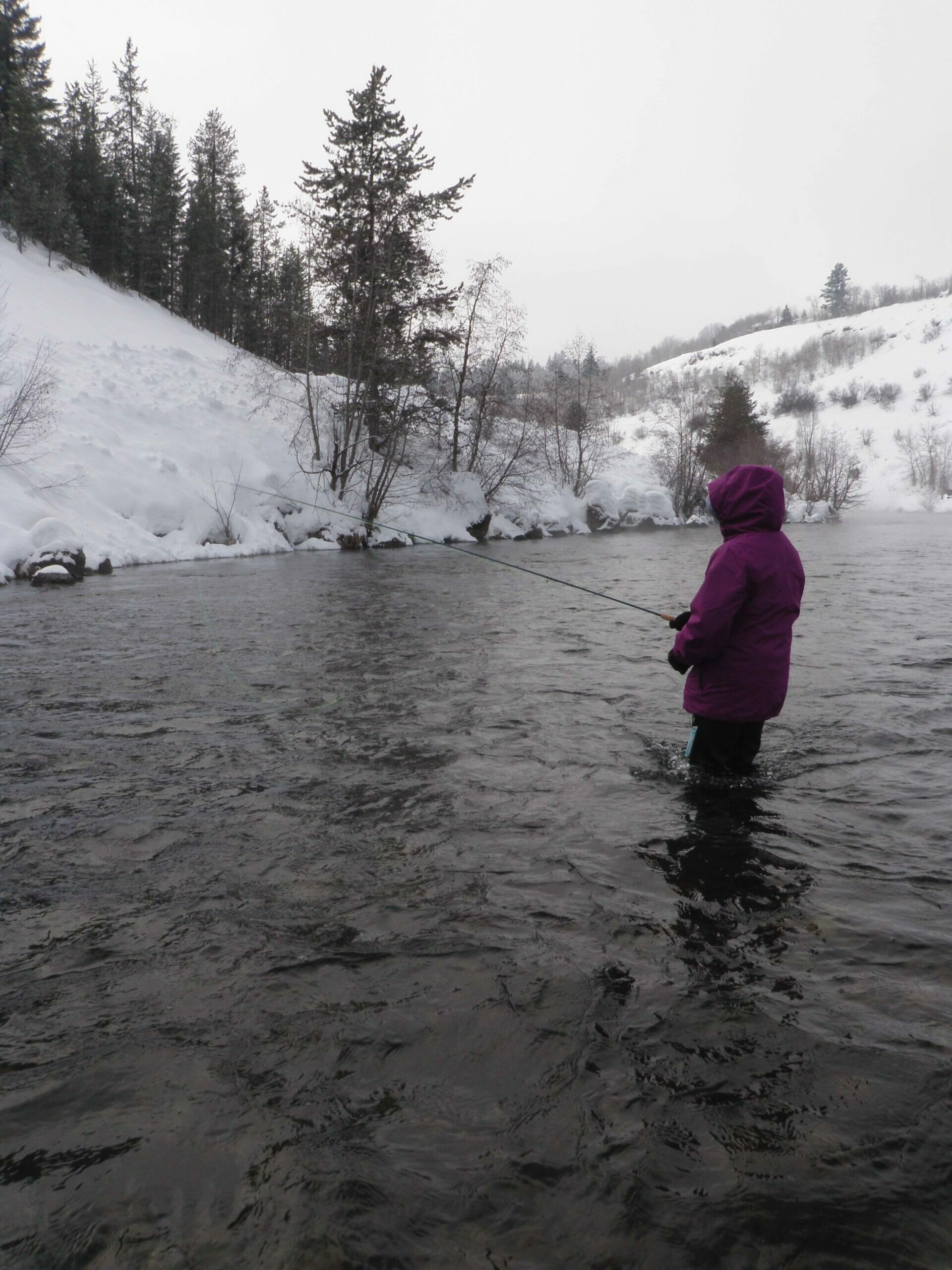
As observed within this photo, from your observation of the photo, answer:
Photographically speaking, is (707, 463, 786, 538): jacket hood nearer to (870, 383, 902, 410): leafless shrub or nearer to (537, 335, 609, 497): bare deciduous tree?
(537, 335, 609, 497): bare deciduous tree

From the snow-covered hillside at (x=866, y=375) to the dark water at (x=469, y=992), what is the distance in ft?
272

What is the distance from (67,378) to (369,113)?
51.5ft

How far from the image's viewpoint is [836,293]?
159 metres

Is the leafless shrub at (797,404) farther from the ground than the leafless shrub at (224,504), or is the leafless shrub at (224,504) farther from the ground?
the leafless shrub at (797,404)

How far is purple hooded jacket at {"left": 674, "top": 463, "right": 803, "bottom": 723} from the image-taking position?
183 inches

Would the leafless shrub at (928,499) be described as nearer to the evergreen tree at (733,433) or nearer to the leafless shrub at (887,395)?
the evergreen tree at (733,433)

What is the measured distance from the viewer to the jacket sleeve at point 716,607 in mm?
4629

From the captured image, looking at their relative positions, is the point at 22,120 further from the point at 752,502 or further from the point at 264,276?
the point at 752,502

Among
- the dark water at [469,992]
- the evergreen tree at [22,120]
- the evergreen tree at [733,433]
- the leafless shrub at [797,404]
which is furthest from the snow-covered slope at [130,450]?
the leafless shrub at [797,404]

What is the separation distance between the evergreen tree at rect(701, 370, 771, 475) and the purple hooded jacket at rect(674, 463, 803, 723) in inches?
2105

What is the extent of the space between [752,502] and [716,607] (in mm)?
680

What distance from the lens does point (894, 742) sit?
5.99 meters

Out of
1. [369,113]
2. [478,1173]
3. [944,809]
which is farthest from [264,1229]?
[369,113]

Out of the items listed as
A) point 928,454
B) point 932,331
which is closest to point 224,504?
point 928,454
